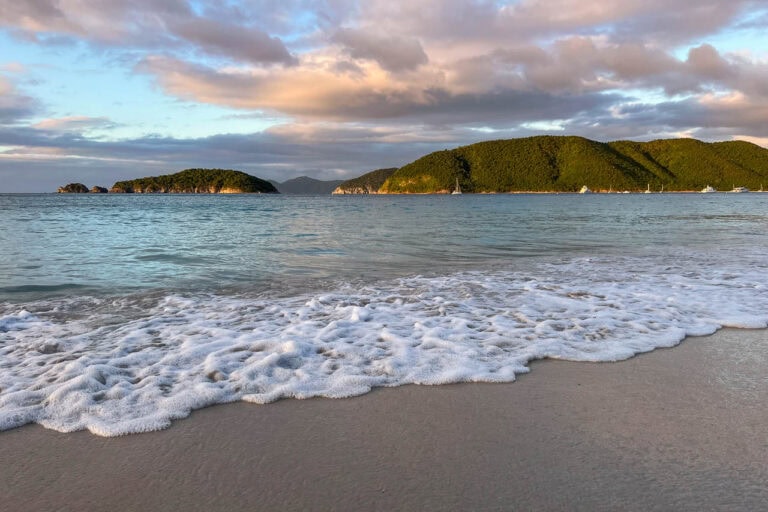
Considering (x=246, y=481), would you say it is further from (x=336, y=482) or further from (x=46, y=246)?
(x=46, y=246)

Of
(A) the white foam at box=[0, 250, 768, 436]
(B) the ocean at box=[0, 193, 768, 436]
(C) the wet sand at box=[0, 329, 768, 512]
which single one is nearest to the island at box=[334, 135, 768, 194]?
(B) the ocean at box=[0, 193, 768, 436]

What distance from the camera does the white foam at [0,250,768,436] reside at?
13.1 ft

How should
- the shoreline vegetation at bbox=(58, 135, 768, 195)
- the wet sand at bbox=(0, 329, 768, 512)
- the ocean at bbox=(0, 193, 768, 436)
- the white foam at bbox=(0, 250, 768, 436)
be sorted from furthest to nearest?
the shoreline vegetation at bbox=(58, 135, 768, 195) < the ocean at bbox=(0, 193, 768, 436) < the white foam at bbox=(0, 250, 768, 436) < the wet sand at bbox=(0, 329, 768, 512)

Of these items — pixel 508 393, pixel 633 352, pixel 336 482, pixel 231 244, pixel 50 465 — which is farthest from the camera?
pixel 231 244

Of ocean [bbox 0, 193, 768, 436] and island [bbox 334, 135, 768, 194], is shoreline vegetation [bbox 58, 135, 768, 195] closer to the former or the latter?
island [bbox 334, 135, 768, 194]

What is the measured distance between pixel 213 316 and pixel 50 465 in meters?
3.89

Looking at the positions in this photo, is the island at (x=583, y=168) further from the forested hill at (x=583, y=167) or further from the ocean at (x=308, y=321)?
the ocean at (x=308, y=321)

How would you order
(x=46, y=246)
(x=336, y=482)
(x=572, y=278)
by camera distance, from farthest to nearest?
(x=46, y=246) < (x=572, y=278) < (x=336, y=482)

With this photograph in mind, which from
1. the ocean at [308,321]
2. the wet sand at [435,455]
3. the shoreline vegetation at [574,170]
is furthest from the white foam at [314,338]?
the shoreline vegetation at [574,170]

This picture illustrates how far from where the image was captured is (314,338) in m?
5.57

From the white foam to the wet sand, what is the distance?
328 mm

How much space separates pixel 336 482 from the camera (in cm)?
270

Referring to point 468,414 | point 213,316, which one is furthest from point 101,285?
point 468,414

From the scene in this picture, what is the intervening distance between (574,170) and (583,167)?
121 inches
